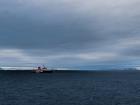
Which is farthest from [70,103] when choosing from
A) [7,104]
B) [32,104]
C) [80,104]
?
[7,104]

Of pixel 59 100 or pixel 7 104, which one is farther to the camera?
pixel 59 100

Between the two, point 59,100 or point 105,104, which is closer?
point 105,104

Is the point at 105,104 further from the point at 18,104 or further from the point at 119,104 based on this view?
the point at 18,104

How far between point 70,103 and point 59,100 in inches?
291

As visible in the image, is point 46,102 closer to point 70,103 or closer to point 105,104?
point 70,103

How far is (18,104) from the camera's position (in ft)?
282

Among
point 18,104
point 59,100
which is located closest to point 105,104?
point 59,100

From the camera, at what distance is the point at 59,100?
95.4 meters

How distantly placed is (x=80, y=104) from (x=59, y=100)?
1061 cm

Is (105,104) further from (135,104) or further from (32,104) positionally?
(32,104)

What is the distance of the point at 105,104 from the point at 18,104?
20.3 metres

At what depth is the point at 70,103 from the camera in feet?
291

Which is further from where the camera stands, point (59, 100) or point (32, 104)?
point (59, 100)

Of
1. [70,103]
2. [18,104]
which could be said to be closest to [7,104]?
[18,104]
